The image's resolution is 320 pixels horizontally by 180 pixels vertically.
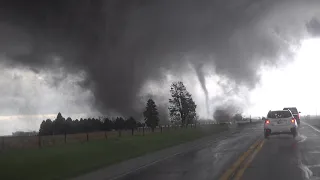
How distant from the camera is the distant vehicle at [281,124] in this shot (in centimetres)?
2828

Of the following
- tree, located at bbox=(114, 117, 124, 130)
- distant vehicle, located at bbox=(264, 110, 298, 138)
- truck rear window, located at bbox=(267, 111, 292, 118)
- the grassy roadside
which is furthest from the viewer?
tree, located at bbox=(114, 117, 124, 130)

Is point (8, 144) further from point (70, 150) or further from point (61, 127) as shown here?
point (61, 127)

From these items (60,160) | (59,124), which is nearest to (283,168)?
(60,160)

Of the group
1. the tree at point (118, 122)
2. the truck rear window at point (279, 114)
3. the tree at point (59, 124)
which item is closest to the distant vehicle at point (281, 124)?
the truck rear window at point (279, 114)

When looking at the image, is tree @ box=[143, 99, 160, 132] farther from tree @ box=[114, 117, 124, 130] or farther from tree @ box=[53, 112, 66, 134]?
Answer: tree @ box=[53, 112, 66, 134]

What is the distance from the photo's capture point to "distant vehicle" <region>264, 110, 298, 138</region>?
28281 millimetres

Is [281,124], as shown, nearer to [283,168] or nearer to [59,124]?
[283,168]

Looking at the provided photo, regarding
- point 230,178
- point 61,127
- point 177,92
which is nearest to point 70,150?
point 230,178

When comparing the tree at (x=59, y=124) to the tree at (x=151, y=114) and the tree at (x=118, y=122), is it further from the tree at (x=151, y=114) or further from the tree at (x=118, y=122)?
the tree at (x=151, y=114)

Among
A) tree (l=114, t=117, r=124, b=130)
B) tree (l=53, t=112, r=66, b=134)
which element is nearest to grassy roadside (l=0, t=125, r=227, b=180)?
tree (l=53, t=112, r=66, b=134)

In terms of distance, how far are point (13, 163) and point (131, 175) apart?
445 centimetres

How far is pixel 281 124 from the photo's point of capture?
28.5 m

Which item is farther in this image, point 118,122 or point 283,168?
point 118,122

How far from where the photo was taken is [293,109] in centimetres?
4969
